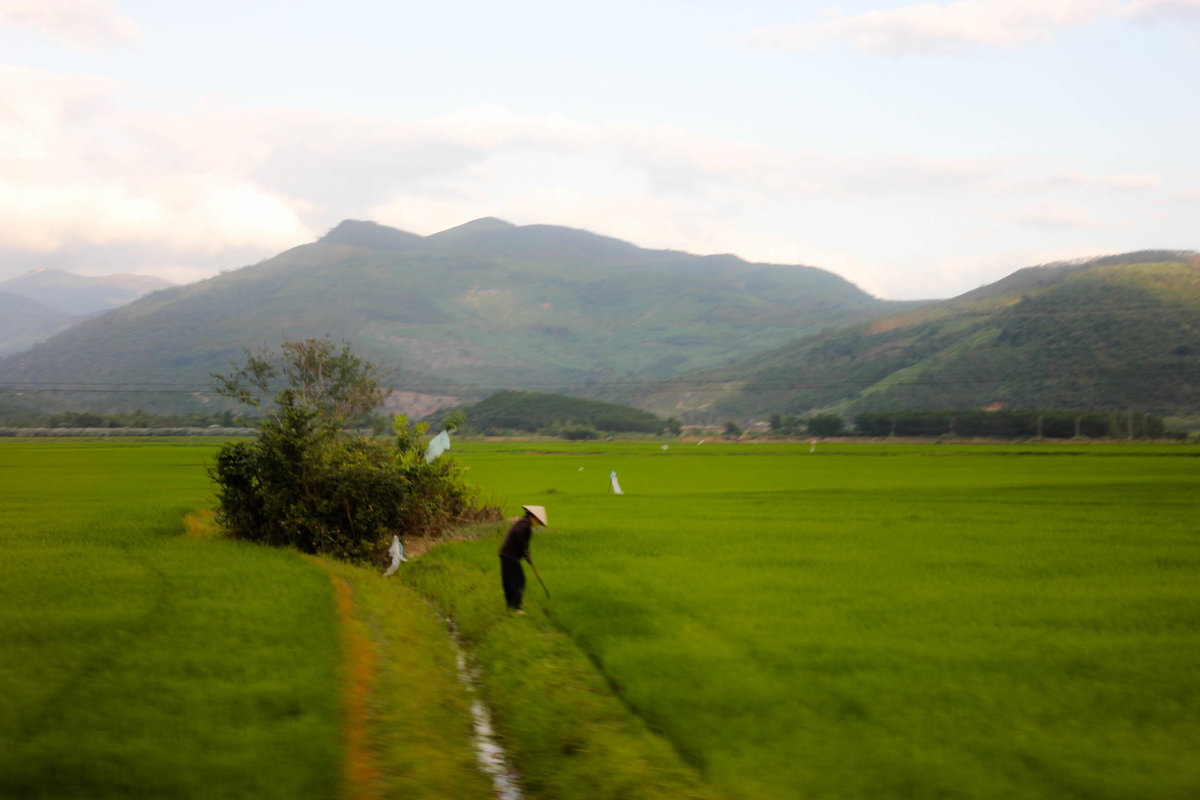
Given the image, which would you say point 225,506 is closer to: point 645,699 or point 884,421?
point 645,699

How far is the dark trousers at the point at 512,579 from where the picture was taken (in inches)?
547

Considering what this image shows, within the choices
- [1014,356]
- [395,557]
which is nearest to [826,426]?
[1014,356]

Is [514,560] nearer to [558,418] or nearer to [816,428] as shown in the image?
[816,428]

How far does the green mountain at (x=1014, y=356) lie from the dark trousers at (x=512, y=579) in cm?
9591

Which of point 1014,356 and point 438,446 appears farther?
point 1014,356

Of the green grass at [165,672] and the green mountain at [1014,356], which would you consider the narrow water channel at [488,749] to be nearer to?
the green grass at [165,672]

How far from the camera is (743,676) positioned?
10047 mm

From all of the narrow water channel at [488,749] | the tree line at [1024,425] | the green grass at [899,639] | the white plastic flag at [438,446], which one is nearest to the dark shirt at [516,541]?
the green grass at [899,639]

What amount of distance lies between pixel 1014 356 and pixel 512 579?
112m

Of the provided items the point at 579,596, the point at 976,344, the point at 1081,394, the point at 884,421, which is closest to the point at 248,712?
the point at 579,596

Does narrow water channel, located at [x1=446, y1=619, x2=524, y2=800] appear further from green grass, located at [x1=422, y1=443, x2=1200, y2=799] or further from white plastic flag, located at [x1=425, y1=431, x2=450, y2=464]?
white plastic flag, located at [x1=425, y1=431, x2=450, y2=464]

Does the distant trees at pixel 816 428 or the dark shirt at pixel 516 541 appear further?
the distant trees at pixel 816 428

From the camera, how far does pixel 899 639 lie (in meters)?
11.5

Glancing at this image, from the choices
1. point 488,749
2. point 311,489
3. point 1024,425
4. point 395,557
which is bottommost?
point 488,749
